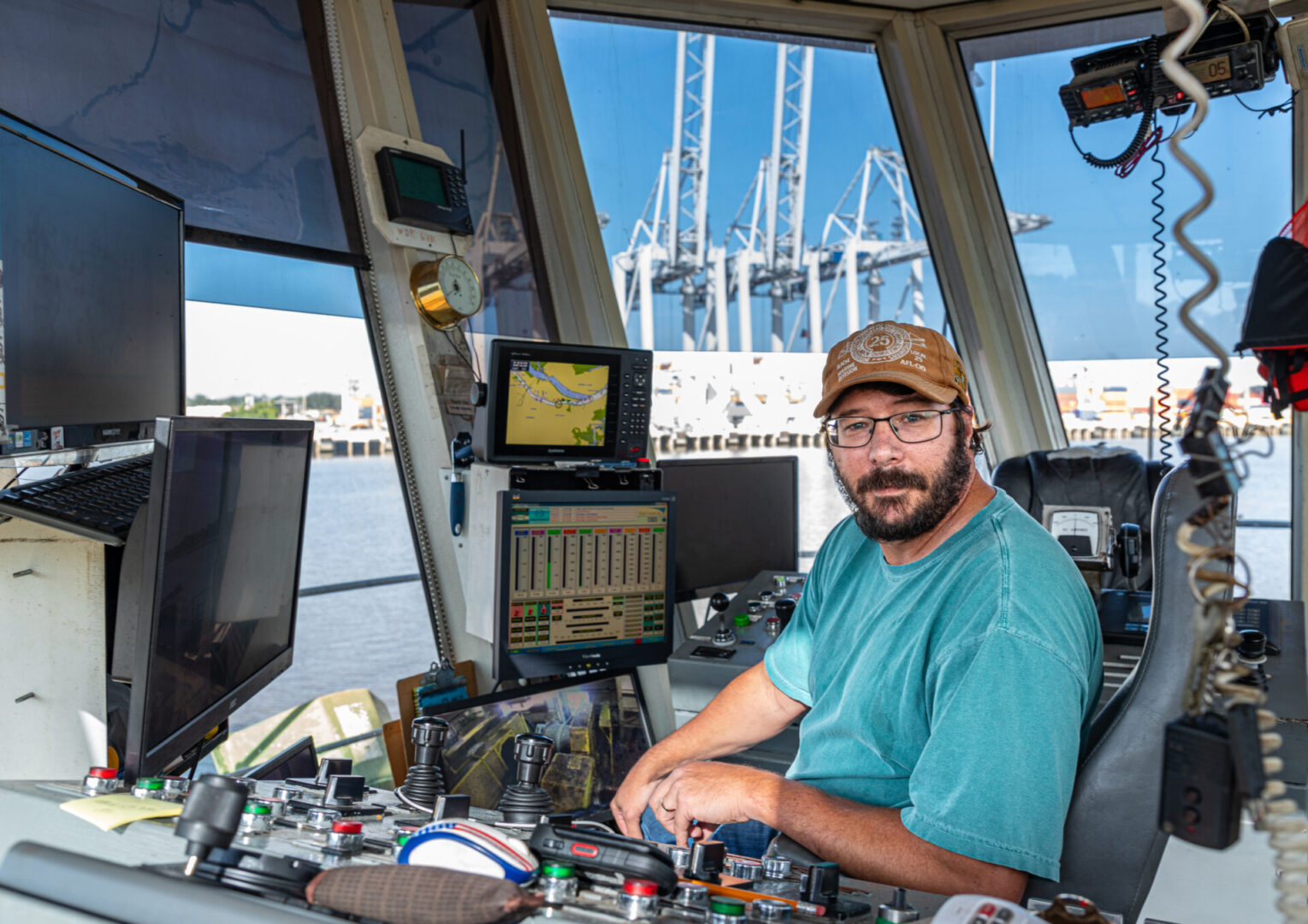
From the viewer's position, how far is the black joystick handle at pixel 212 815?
0.73m

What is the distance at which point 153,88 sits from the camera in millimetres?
2322

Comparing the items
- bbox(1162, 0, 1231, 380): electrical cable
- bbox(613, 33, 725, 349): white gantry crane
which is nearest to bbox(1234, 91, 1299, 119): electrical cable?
bbox(613, 33, 725, 349): white gantry crane

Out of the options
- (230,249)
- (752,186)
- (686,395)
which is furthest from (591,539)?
(752,186)

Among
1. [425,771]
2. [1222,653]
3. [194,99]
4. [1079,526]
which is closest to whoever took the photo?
[1222,653]

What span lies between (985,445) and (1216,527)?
3797 millimetres

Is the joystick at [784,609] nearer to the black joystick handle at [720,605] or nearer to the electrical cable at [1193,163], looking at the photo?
the black joystick handle at [720,605]

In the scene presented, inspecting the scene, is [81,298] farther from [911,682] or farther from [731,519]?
[731,519]

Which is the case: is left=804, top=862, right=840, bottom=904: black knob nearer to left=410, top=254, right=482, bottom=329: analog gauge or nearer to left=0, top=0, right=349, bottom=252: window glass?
left=0, top=0, right=349, bottom=252: window glass

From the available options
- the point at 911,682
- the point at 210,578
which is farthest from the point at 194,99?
the point at 911,682

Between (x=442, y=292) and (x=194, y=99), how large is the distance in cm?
75

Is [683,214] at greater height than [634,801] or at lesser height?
greater

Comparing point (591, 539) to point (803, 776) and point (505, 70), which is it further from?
point (505, 70)

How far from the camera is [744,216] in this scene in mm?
4039

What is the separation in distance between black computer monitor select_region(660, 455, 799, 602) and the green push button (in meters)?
2.22
